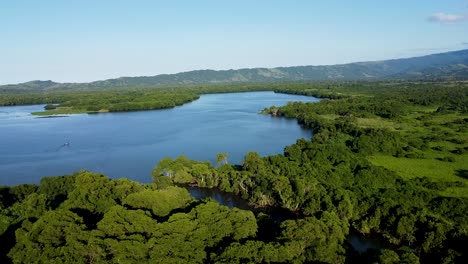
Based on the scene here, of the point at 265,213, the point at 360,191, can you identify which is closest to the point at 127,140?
the point at 265,213

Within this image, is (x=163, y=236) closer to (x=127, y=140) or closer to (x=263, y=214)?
(x=263, y=214)

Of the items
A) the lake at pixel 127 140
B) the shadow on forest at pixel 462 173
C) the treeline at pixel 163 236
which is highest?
the treeline at pixel 163 236

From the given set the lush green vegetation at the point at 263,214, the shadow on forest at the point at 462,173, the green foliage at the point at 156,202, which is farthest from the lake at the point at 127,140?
the shadow on forest at the point at 462,173

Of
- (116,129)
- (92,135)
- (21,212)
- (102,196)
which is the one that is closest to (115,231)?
(102,196)

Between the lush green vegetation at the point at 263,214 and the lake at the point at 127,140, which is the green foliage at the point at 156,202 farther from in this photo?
the lake at the point at 127,140

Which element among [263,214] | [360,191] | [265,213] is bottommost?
[265,213]

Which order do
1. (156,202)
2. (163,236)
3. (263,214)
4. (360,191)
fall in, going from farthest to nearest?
(360,191) < (156,202) < (263,214) < (163,236)
